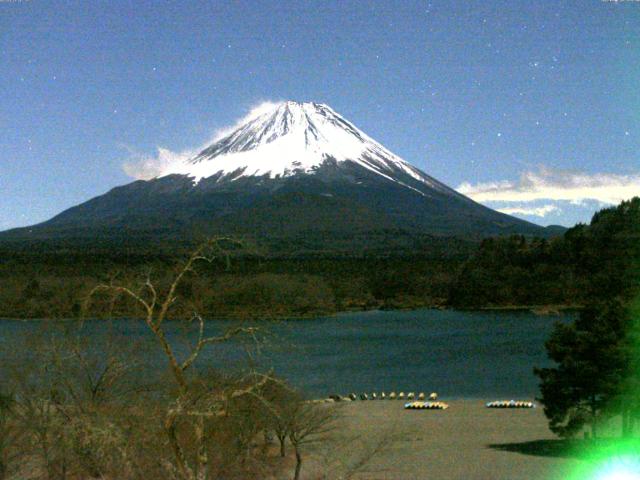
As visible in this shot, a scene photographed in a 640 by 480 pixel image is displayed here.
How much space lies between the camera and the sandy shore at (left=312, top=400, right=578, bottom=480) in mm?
14414

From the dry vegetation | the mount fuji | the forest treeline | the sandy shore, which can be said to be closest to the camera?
the dry vegetation

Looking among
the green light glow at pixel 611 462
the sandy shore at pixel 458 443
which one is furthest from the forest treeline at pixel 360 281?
the green light glow at pixel 611 462

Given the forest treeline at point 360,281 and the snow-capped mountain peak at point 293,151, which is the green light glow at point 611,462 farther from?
the snow-capped mountain peak at point 293,151

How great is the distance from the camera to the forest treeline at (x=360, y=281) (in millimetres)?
69125

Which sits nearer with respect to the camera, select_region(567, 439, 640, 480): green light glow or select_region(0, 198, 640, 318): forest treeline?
select_region(567, 439, 640, 480): green light glow

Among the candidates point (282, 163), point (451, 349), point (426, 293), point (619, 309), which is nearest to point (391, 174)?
point (282, 163)

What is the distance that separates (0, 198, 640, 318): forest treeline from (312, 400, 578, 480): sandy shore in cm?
4090

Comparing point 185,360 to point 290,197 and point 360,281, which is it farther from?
point 290,197

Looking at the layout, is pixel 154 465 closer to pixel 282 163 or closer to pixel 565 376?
pixel 565 376

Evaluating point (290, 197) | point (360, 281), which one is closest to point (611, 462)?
point (360, 281)

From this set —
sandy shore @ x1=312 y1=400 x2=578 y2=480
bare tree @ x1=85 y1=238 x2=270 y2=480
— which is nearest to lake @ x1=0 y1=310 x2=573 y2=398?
sandy shore @ x1=312 y1=400 x2=578 y2=480

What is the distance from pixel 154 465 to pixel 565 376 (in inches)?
351

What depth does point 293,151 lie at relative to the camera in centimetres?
15362

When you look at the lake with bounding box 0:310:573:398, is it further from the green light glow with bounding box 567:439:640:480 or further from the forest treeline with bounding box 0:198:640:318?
the green light glow with bounding box 567:439:640:480
